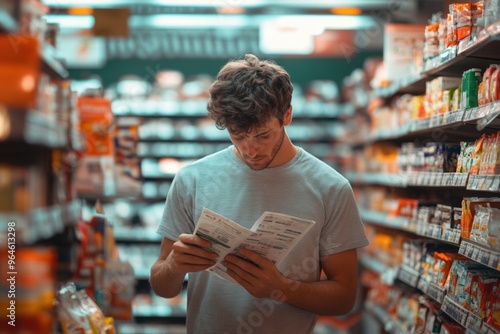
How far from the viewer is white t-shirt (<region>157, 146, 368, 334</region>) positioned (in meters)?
2.82

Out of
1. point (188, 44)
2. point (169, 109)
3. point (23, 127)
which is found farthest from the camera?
point (188, 44)

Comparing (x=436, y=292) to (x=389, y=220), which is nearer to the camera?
(x=436, y=292)

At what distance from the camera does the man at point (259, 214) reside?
2.66 metres

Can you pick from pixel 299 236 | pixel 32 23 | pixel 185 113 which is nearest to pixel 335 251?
pixel 299 236

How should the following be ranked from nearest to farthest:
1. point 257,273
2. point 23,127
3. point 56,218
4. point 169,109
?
point 23,127, point 56,218, point 257,273, point 169,109

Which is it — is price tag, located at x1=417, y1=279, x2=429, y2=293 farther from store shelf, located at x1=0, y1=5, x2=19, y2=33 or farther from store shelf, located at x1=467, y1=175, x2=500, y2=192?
store shelf, located at x1=0, y1=5, x2=19, y2=33

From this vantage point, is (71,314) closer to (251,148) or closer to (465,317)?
(251,148)

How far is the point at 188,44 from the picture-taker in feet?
35.3

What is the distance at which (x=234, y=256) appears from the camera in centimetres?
265

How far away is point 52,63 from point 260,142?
871 millimetres

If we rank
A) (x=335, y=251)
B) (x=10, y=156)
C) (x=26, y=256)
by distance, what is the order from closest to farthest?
(x=26, y=256) → (x=10, y=156) → (x=335, y=251)

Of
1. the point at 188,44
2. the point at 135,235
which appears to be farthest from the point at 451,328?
the point at 188,44

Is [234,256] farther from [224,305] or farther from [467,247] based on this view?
[467,247]

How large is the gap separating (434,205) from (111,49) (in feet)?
25.3
